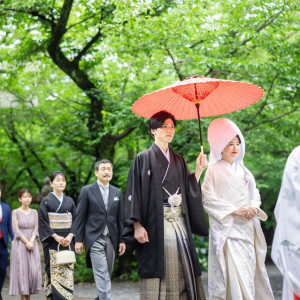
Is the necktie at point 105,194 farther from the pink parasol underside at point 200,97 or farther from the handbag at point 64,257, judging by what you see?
the pink parasol underside at point 200,97

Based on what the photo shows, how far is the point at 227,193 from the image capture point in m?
5.05

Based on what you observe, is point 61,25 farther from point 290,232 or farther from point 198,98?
point 290,232

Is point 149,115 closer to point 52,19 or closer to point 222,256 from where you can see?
point 222,256

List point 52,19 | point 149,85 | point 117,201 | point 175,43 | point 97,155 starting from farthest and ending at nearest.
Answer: point 97,155 < point 149,85 < point 52,19 < point 175,43 < point 117,201

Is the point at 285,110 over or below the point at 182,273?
over

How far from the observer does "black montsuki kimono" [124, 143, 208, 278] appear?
4.44m

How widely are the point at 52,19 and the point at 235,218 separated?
6699 millimetres

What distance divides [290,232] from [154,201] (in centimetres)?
172

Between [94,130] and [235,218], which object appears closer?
[235,218]

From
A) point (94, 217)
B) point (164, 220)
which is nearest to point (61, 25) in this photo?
Result: point (94, 217)

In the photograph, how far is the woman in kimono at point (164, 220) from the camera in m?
4.43

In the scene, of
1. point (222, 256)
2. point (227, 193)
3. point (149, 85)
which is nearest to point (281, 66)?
point (149, 85)

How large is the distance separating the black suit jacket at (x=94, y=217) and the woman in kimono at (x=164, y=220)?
1.70 meters

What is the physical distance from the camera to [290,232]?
3094mm
